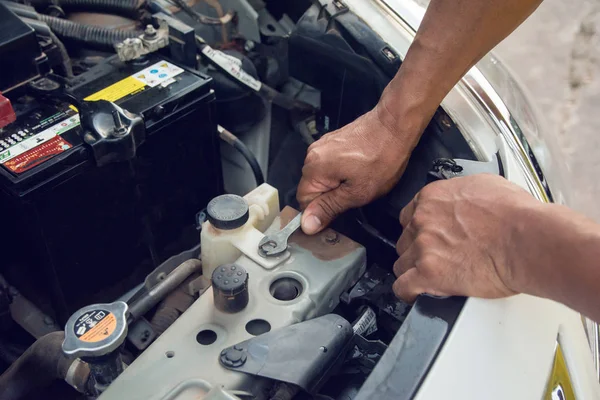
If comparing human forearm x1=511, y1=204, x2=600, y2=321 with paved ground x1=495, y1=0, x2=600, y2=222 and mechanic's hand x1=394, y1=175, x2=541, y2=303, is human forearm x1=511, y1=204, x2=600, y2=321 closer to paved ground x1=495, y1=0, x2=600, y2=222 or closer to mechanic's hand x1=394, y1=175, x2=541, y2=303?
mechanic's hand x1=394, y1=175, x2=541, y2=303

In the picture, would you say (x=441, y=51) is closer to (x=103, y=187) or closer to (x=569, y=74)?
(x=103, y=187)

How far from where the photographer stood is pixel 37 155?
1.03 metres

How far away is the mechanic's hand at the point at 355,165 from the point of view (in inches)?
46.5

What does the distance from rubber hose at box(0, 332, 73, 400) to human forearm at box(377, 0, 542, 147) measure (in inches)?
28.0

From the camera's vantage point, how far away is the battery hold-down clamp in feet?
3.43

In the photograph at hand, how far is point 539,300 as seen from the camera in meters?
0.98

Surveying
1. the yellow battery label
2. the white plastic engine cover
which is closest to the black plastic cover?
the yellow battery label

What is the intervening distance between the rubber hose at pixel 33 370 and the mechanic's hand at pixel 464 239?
1.82ft

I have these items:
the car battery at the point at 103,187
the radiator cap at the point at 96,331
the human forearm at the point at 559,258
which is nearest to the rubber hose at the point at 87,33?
the car battery at the point at 103,187

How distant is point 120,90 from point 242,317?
54 centimetres

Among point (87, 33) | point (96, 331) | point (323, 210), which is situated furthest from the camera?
point (87, 33)

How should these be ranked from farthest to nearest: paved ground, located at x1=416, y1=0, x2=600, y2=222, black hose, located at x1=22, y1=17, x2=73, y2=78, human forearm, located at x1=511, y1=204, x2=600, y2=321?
1. paved ground, located at x1=416, y1=0, x2=600, y2=222
2. black hose, located at x1=22, y1=17, x2=73, y2=78
3. human forearm, located at x1=511, y1=204, x2=600, y2=321

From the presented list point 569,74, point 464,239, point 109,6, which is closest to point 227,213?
point 464,239

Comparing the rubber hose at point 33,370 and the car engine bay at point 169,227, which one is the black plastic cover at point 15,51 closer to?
the car engine bay at point 169,227
